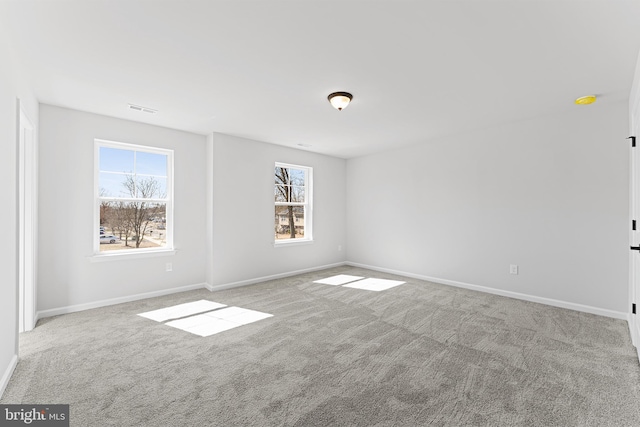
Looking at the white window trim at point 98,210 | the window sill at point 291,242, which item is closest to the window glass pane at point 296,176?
the window sill at point 291,242

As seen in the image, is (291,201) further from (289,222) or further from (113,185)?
(113,185)

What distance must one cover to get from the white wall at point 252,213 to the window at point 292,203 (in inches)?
6.2

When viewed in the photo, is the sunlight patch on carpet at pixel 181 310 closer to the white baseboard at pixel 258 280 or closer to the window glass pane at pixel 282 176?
the white baseboard at pixel 258 280

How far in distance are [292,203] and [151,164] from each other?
2.60 meters

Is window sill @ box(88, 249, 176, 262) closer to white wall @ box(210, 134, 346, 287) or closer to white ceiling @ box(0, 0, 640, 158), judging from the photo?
white wall @ box(210, 134, 346, 287)

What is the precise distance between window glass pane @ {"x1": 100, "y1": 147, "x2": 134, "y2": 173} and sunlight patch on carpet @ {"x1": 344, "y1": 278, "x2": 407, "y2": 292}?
3.82m

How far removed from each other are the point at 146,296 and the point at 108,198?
148cm

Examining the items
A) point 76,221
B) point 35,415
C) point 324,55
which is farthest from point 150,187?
point 324,55

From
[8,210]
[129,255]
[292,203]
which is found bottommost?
[129,255]

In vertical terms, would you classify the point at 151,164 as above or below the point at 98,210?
above

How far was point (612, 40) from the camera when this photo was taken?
2.22 m

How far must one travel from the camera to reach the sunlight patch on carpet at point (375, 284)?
480 cm

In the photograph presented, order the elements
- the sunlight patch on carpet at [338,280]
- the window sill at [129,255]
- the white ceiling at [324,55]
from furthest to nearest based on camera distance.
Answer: the sunlight patch on carpet at [338,280] < the window sill at [129,255] < the white ceiling at [324,55]

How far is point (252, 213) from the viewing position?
→ 5188mm
